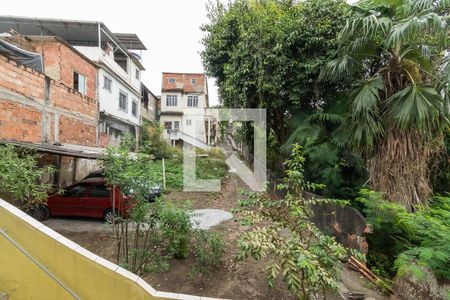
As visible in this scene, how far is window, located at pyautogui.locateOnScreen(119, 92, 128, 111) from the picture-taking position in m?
16.9

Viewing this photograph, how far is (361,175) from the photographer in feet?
Answer: 23.2

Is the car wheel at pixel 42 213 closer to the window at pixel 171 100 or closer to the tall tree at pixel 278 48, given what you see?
the tall tree at pixel 278 48

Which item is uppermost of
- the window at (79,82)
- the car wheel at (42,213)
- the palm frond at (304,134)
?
the window at (79,82)

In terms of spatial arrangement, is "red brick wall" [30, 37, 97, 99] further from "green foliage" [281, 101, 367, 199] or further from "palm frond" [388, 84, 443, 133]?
"palm frond" [388, 84, 443, 133]

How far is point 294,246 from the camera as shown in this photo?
2.88 metres

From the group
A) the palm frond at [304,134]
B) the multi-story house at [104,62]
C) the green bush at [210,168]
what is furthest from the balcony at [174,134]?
the palm frond at [304,134]

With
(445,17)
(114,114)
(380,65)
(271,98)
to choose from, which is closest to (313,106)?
(271,98)

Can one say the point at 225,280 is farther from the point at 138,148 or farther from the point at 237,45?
the point at 237,45

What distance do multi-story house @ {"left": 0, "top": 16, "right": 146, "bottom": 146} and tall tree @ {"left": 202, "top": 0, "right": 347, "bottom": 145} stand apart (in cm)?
→ 796

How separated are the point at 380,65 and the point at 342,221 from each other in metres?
4.00

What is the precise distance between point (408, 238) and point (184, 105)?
84.8 ft

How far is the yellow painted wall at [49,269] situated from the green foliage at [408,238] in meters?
4.21

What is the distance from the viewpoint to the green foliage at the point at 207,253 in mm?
4834

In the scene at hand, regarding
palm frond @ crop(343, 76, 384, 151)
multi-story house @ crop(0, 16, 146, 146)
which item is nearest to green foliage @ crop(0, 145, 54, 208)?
palm frond @ crop(343, 76, 384, 151)
